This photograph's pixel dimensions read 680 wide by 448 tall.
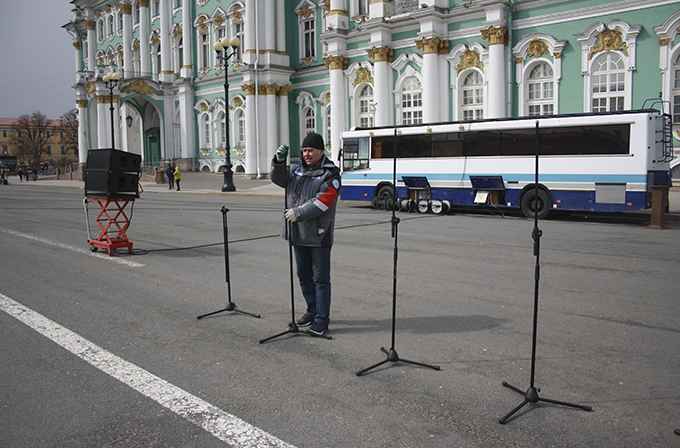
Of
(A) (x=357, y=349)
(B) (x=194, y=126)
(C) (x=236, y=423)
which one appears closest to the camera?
(C) (x=236, y=423)

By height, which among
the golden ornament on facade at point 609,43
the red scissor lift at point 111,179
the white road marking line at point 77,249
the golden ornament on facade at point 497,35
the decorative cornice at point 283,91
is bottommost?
the white road marking line at point 77,249

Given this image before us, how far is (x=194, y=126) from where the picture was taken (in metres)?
49.0

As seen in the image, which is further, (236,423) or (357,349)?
(357,349)

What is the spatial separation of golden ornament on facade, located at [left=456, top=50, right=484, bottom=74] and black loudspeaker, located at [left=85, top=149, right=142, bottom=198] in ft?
74.6

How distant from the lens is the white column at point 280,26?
4106cm

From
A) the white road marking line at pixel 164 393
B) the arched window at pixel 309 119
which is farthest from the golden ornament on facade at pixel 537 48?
the white road marking line at pixel 164 393

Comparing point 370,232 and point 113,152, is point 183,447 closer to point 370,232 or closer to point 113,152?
point 113,152

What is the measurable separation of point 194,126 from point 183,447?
4792cm

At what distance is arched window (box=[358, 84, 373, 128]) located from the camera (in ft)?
114

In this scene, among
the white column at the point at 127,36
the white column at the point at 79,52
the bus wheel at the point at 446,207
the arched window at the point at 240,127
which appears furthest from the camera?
the white column at the point at 79,52

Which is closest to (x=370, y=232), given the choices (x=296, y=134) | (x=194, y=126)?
(x=296, y=134)

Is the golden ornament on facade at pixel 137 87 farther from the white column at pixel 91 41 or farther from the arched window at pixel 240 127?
the white column at pixel 91 41

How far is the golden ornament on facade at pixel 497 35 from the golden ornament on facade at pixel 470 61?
137 cm

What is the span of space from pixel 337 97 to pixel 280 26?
9.63 m
